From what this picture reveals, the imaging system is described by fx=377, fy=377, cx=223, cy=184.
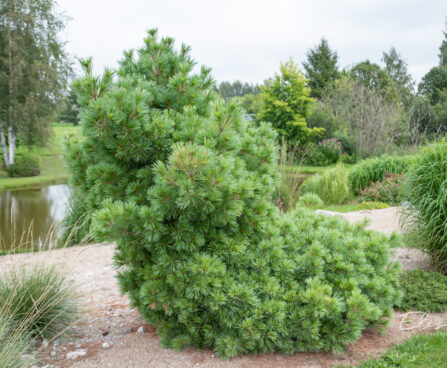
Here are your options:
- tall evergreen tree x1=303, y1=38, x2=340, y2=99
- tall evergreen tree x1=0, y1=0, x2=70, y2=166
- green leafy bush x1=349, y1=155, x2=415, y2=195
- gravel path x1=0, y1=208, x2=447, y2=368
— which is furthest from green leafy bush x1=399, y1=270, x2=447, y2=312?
tall evergreen tree x1=303, y1=38, x2=340, y2=99

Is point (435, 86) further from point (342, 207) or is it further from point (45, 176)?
point (45, 176)

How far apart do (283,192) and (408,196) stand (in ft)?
14.2

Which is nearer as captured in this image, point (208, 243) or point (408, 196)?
point (208, 243)

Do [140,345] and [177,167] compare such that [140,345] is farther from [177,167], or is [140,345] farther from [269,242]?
[177,167]

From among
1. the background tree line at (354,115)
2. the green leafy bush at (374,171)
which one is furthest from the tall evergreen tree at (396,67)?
the green leafy bush at (374,171)

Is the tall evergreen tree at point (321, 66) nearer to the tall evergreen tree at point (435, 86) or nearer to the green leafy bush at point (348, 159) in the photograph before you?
the tall evergreen tree at point (435, 86)

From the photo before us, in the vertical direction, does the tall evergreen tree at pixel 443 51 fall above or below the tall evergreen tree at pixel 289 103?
above

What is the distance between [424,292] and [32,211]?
11.9 m

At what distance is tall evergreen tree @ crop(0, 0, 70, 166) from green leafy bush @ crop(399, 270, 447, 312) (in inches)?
793

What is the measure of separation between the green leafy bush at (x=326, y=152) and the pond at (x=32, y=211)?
525 inches

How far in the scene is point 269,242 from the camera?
270 centimetres

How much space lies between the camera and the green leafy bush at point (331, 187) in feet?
34.9

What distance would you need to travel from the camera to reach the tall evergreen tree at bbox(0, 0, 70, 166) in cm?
1959

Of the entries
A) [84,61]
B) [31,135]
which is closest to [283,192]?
[84,61]
